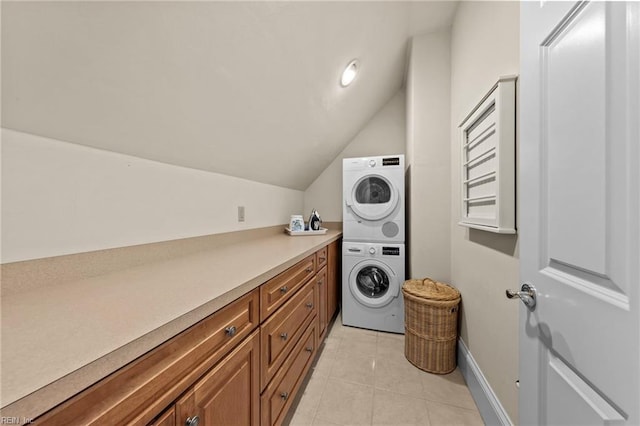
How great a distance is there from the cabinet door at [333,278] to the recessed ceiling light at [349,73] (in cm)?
143

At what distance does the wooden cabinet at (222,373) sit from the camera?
428mm

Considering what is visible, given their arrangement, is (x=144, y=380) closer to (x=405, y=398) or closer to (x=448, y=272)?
(x=405, y=398)

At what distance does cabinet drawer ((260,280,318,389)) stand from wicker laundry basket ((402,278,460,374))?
32.8 inches

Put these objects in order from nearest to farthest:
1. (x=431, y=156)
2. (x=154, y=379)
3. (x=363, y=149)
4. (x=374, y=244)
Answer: (x=154, y=379) → (x=431, y=156) → (x=374, y=244) → (x=363, y=149)

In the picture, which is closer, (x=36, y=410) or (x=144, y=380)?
(x=36, y=410)

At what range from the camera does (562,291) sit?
57 centimetres

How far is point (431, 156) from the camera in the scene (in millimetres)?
2068

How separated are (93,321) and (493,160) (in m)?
1.67

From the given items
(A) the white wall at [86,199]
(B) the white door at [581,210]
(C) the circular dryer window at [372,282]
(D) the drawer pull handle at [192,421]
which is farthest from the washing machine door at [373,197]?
(D) the drawer pull handle at [192,421]

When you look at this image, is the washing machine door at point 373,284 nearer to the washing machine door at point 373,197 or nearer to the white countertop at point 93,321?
the washing machine door at point 373,197

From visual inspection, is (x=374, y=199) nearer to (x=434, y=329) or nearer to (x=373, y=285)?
(x=373, y=285)

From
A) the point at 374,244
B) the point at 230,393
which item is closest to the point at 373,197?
the point at 374,244

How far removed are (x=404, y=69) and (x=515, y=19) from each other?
173cm

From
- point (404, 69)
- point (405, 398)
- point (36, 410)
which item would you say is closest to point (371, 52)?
point (404, 69)
